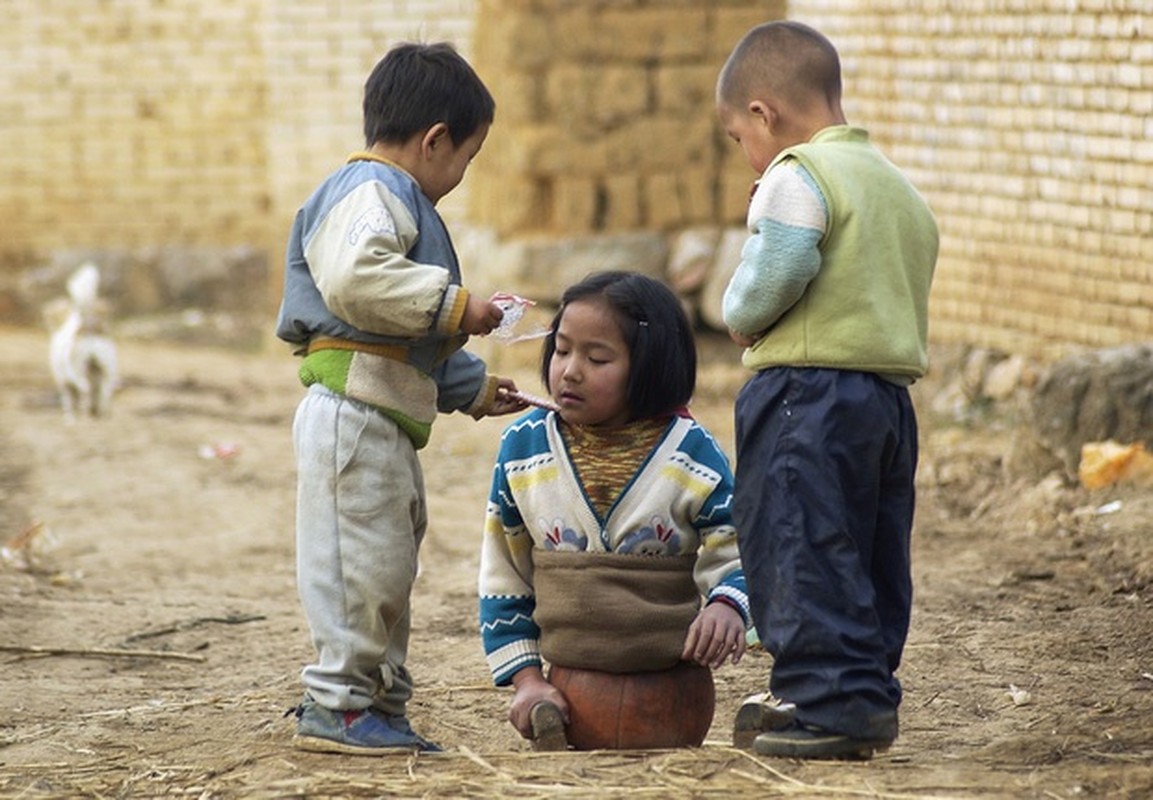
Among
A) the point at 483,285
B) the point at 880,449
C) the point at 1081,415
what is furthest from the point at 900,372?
the point at 483,285

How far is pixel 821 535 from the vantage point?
351cm

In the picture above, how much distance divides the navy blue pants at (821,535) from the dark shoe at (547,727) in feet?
1.58

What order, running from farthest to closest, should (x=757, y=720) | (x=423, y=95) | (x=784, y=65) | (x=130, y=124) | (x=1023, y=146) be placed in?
(x=130, y=124), (x=1023, y=146), (x=423, y=95), (x=757, y=720), (x=784, y=65)

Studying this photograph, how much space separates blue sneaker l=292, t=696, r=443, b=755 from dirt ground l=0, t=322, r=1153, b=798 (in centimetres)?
5

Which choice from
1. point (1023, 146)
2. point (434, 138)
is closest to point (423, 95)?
point (434, 138)

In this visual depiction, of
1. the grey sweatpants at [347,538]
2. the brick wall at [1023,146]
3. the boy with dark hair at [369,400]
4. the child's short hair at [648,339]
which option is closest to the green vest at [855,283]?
the child's short hair at [648,339]

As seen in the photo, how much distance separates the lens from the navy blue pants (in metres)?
3.50

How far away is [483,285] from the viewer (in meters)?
11.7

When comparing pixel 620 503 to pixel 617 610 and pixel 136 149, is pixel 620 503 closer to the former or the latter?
pixel 617 610

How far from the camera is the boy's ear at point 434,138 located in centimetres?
388

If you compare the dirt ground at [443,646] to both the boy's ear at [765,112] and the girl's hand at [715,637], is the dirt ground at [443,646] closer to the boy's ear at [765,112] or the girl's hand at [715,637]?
the girl's hand at [715,637]

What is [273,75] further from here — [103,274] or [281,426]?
[281,426]

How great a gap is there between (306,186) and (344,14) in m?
1.45

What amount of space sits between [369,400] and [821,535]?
3.45 ft
